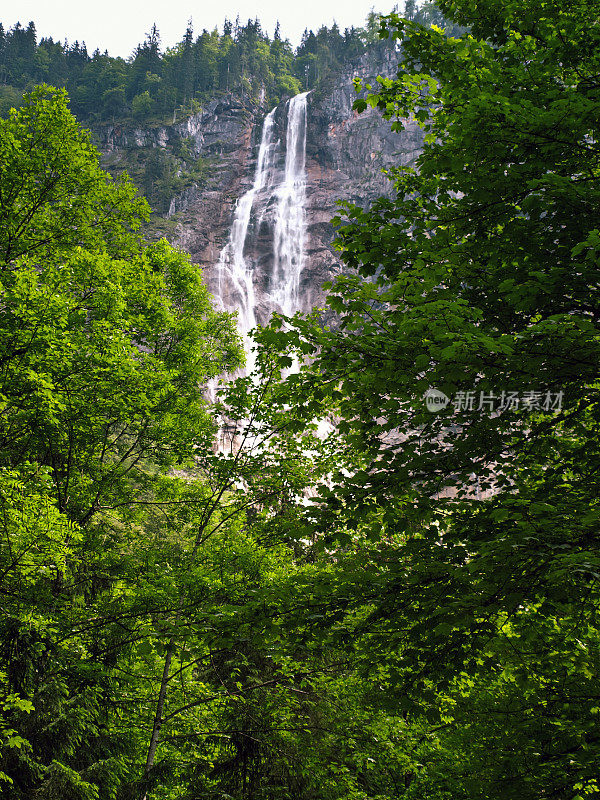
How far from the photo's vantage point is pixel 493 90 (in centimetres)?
396

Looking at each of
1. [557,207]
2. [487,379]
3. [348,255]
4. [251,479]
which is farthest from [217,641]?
[251,479]

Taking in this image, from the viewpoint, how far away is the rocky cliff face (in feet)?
187

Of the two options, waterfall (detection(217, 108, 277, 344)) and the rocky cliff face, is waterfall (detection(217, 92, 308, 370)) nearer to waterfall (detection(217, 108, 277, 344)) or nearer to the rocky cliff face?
waterfall (detection(217, 108, 277, 344))

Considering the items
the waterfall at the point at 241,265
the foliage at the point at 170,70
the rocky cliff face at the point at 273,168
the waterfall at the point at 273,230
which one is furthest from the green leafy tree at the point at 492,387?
the foliage at the point at 170,70

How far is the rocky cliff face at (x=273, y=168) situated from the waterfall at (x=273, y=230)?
0.27m

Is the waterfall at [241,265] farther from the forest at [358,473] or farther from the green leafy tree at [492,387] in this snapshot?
the green leafy tree at [492,387]

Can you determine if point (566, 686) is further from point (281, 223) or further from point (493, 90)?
point (281, 223)

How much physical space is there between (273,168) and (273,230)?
13598mm

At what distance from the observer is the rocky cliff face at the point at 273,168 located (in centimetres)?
5700

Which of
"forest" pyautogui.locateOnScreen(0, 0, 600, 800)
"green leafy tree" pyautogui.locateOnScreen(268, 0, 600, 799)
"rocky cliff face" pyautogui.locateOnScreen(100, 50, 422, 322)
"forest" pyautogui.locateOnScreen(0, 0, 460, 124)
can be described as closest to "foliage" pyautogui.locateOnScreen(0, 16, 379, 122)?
"forest" pyautogui.locateOnScreen(0, 0, 460, 124)

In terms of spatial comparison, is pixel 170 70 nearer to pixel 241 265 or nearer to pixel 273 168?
pixel 273 168

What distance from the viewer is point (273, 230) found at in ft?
193

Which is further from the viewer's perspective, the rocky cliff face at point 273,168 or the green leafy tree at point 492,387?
the rocky cliff face at point 273,168

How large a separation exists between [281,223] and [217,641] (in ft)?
198
